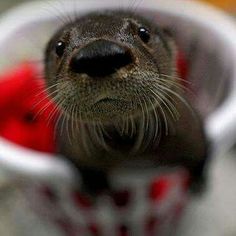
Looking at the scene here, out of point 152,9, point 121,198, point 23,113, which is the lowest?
point 121,198

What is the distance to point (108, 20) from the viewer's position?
3.10ft

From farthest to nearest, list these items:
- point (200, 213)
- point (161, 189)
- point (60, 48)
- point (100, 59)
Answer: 1. point (200, 213)
2. point (161, 189)
3. point (60, 48)
4. point (100, 59)

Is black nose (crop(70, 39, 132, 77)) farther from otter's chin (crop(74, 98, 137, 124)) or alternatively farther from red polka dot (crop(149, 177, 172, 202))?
red polka dot (crop(149, 177, 172, 202))

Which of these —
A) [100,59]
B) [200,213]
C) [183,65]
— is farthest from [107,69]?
[200,213]

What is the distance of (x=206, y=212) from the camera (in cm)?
143

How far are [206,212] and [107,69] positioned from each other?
0.75 metres

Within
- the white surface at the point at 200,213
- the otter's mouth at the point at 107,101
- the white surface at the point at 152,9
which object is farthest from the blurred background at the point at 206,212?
the otter's mouth at the point at 107,101

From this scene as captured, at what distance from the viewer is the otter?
794mm

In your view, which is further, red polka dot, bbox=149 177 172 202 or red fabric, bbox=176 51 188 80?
red fabric, bbox=176 51 188 80

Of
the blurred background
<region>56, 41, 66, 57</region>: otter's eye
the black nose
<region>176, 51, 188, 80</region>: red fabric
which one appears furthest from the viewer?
the blurred background

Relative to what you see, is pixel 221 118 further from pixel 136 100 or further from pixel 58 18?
pixel 58 18

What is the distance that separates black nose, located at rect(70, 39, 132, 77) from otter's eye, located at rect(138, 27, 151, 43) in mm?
193

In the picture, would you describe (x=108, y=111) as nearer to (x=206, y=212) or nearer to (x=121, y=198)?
(x=121, y=198)

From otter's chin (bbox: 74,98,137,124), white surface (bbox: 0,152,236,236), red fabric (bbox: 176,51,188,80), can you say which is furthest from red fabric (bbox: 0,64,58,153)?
otter's chin (bbox: 74,98,137,124)
